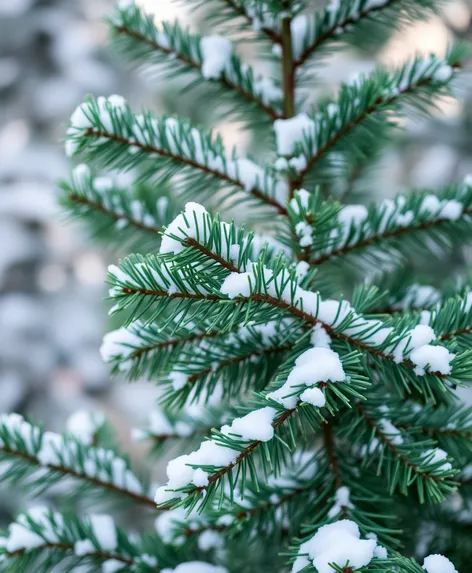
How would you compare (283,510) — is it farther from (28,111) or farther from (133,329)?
(28,111)

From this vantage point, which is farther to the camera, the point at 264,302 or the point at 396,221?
the point at 396,221

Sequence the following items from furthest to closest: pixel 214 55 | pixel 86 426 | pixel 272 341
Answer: pixel 86 426 < pixel 214 55 < pixel 272 341

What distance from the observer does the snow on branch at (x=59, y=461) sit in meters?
0.83

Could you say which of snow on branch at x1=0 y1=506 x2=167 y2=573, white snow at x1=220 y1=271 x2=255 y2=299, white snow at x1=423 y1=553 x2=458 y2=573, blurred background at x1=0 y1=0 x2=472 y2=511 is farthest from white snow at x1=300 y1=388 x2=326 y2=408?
blurred background at x1=0 y1=0 x2=472 y2=511

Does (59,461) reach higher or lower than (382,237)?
lower

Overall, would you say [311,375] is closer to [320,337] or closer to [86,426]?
[320,337]

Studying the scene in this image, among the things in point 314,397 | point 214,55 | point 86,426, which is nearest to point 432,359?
point 314,397

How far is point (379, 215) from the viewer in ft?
2.79

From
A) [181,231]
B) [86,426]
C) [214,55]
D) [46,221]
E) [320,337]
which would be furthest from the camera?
[46,221]

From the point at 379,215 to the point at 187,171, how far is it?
286 mm

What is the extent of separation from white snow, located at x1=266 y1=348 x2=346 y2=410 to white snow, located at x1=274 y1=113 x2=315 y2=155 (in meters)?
0.34

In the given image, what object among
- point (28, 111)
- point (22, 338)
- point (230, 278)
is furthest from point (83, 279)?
point (230, 278)

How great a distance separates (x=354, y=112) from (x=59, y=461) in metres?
0.65

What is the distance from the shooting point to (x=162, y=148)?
79 centimetres
